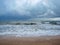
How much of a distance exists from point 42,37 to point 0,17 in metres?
0.62

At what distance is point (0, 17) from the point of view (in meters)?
2.17

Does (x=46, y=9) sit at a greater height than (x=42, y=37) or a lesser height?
greater

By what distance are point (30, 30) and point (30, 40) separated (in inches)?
5.5

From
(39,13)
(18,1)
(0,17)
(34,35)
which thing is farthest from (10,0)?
(34,35)

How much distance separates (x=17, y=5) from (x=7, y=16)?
199mm

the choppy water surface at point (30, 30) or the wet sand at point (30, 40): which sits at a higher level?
the choppy water surface at point (30, 30)

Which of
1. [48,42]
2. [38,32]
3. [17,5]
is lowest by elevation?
[48,42]

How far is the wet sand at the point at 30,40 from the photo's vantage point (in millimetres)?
2066

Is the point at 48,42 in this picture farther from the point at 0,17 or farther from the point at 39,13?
the point at 0,17

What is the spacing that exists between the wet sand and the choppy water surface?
0.18ft

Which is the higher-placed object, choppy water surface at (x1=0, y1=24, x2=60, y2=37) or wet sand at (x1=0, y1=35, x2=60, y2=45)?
choppy water surface at (x1=0, y1=24, x2=60, y2=37)

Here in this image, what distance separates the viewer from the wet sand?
2.07 m

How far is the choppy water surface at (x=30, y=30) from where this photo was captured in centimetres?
213

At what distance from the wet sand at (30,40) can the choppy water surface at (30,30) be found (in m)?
0.06
